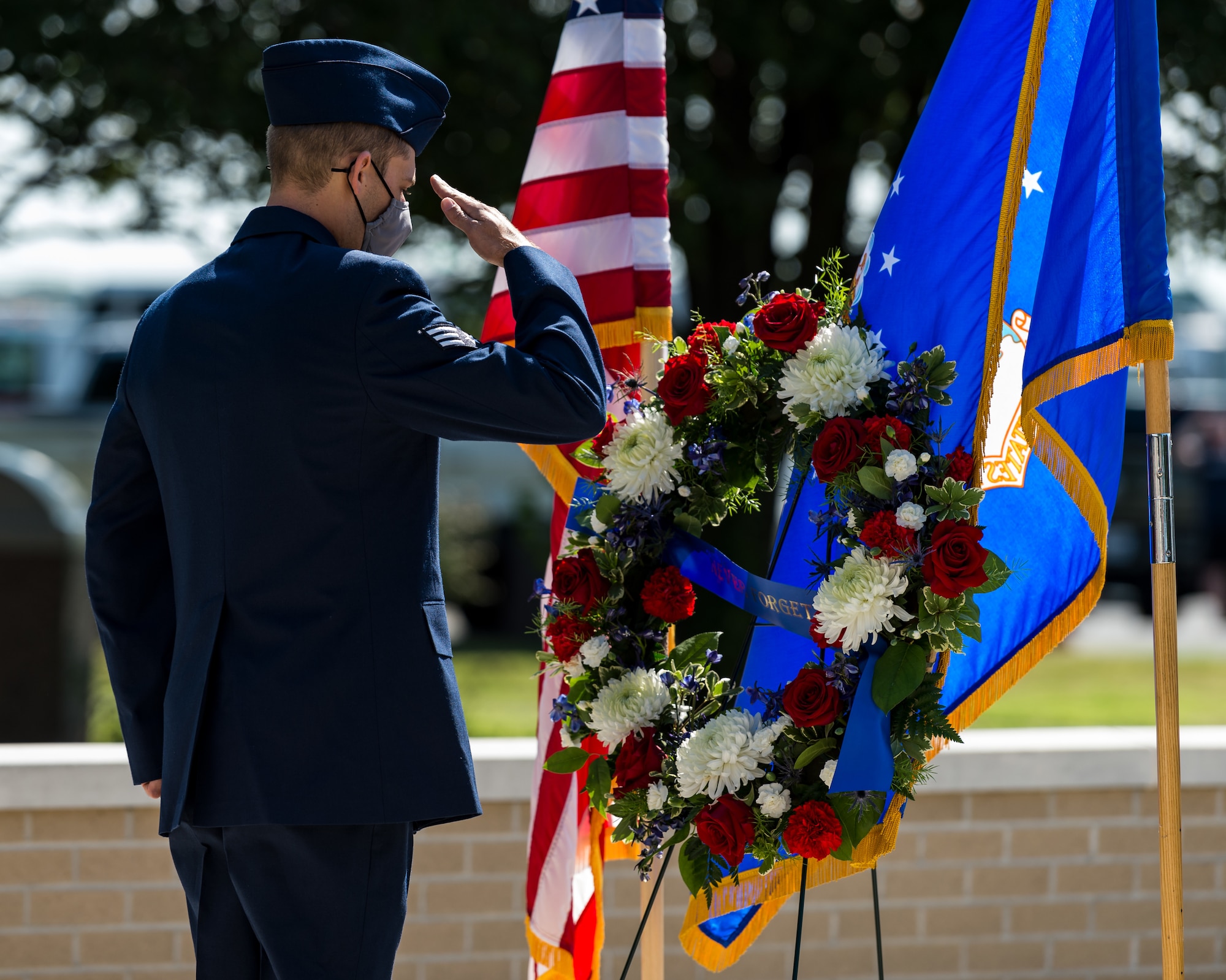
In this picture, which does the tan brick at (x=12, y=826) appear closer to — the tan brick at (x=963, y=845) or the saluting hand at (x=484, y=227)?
the saluting hand at (x=484, y=227)

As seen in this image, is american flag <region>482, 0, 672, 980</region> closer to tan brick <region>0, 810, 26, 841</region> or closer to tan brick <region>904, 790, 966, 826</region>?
tan brick <region>904, 790, 966, 826</region>

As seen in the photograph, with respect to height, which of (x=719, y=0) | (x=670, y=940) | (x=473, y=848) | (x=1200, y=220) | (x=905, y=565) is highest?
(x=719, y=0)

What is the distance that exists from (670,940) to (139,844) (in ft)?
4.53

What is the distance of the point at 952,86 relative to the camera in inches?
103

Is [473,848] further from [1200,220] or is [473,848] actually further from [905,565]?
[1200,220]

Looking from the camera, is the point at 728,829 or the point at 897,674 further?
the point at 728,829

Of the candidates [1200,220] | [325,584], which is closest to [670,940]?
[325,584]

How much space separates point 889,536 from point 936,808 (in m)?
1.64

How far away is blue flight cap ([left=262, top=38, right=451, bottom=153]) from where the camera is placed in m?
2.10

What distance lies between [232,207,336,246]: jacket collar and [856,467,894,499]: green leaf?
942 millimetres

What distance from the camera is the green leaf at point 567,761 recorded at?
2703 mm

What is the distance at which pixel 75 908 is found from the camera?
344cm

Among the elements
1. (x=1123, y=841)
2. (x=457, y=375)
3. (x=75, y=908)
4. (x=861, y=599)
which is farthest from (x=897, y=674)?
(x=75, y=908)

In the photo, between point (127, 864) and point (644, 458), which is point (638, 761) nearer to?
point (644, 458)
